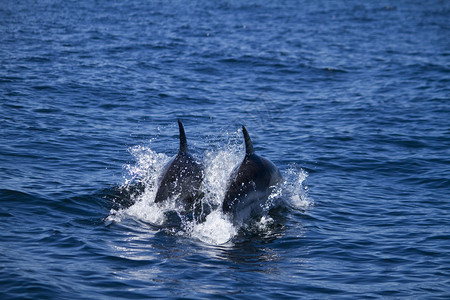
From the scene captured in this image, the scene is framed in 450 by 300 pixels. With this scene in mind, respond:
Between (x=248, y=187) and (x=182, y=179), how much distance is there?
5.03 feet

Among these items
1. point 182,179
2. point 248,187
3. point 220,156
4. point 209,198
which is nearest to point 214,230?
point 248,187

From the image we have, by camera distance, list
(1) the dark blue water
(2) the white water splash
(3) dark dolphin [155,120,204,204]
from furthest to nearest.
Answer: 1. (3) dark dolphin [155,120,204,204]
2. (2) the white water splash
3. (1) the dark blue water

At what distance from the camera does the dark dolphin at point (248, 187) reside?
11.8 m

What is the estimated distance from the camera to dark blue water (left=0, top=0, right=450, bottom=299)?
9.71 metres

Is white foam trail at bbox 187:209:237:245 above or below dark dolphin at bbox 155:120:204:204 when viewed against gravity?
below

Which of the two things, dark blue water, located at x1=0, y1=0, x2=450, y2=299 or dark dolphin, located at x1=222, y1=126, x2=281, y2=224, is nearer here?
dark blue water, located at x1=0, y1=0, x2=450, y2=299

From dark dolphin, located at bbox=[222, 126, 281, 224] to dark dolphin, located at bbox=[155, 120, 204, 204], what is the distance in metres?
1.02

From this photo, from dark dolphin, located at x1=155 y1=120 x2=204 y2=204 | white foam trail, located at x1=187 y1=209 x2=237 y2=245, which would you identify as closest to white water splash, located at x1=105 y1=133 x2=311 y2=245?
white foam trail, located at x1=187 y1=209 x2=237 y2=245

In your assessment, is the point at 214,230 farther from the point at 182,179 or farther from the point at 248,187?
the point at 182,179

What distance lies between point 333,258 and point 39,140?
9.24 metres

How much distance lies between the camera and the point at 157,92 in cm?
2289

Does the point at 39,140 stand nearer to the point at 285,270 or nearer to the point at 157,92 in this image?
the point at 157,92

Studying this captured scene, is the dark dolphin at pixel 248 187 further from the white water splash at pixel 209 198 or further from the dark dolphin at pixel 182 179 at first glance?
the dark dolphin at pixel 182 179

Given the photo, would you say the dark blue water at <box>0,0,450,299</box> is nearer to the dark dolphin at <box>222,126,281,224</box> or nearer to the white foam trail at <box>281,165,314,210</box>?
the white foam trail at <box>281,165,314,210</box>
